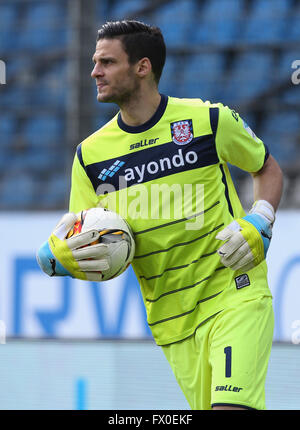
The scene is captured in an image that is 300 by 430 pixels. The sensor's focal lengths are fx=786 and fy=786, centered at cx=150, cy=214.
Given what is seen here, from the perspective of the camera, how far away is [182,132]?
3.17m

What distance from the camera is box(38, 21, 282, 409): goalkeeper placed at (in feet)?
9.98

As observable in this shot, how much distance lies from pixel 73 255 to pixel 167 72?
163 inches

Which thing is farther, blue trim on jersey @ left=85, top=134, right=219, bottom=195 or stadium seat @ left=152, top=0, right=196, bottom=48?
stadium seat @ left=152, top=0, right=196, bottom=48

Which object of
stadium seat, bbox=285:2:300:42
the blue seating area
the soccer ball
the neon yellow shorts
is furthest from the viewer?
stadium seat, bbox=285:2:300:42

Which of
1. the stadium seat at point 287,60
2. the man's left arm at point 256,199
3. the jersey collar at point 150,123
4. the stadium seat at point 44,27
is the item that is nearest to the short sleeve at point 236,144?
the man's left arm at point 256,199

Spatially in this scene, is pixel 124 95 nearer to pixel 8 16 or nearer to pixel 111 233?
pixel 111 233

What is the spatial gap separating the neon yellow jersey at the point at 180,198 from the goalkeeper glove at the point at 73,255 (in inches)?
8.4

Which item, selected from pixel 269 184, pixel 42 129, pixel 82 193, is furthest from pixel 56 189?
pixel 269 184

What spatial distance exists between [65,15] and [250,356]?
4.71 metres

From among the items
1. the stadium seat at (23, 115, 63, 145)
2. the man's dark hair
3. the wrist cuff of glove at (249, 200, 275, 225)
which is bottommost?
the wrist cuff of glove at (249, 200, 275, 225)

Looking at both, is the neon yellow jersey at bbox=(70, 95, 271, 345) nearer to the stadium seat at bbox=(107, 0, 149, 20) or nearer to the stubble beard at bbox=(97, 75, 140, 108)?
the stubble beard at bbox=(97, 75, 140, 108)

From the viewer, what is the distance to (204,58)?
6680 mm

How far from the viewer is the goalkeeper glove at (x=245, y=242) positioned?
9.77 feet

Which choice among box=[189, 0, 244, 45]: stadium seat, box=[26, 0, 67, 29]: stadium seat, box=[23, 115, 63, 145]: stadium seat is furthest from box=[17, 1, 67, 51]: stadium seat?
box=[189, 0, 244, 45]: stadium seat
